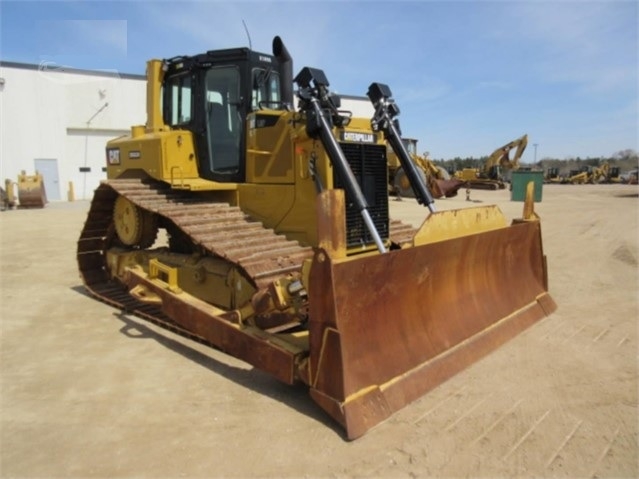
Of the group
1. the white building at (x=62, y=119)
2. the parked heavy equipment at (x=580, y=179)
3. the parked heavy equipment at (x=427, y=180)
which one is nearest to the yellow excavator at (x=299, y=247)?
the parked heavy equipment at (x=427, y=180)

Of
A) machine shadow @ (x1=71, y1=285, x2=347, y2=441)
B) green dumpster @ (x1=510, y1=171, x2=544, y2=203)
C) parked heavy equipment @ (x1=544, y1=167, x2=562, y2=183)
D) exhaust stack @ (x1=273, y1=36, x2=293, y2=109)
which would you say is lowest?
machine shadow @ (x1=71, y1=285, x2=347, y2=441)

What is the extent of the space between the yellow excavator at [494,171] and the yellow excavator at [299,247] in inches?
1122

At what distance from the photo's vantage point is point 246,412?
3.58 metres

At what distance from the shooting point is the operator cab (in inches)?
227

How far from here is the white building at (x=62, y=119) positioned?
2419 centimetres

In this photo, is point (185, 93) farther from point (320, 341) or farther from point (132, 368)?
point (320, 341)

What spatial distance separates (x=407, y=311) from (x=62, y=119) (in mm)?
26712

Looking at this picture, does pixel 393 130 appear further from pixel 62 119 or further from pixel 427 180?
pixel 62 119

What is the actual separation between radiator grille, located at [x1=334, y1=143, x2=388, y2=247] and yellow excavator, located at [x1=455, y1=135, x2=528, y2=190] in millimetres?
28635

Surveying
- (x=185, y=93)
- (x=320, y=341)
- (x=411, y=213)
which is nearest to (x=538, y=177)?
(x=411, y=213)

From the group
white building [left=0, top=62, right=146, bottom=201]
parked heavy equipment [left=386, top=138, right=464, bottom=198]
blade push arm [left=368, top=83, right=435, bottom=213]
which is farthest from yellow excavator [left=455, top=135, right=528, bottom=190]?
blade push arm [left=368, top=83, right=435, bottom=213]

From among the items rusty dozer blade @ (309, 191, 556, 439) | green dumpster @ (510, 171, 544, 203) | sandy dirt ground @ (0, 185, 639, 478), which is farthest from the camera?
green dumpster @ (510, 171, 544, 203)

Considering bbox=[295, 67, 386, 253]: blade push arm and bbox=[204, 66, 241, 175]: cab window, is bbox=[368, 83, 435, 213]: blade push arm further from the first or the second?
bbox=[204, 66, 241, 175]: cab window

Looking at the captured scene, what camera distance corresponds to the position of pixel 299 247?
507 cm
